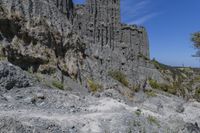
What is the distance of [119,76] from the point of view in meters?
55.9

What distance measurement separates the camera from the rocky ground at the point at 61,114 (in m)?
19.6

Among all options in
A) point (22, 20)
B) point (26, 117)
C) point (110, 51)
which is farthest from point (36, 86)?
point (110, 51)

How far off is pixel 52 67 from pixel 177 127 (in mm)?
17060

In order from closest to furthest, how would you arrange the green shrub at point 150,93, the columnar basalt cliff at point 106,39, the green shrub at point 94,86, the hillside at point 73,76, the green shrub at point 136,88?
the hillside at point 73,76 → the green shrub at point 94,86 → the columnar basalt cliff at point 106,39 → the green shrub at point 136,88 → the green shrub at point 150,93

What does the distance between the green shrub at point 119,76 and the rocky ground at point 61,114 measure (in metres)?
27.7

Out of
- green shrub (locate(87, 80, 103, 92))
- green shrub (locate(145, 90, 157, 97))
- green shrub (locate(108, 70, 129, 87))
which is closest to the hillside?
green shrub (locate(108, 70, 129, 87))

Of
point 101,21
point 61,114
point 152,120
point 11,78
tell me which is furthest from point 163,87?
point 61,114

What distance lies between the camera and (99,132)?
20.6 meters

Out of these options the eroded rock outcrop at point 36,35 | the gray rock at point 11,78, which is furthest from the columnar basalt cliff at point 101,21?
the gray rock at point 11,78

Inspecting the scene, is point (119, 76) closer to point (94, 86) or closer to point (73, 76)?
point (94, 86)

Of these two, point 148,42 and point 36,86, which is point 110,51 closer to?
point 148,42

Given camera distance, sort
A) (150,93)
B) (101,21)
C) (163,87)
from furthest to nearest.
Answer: (163,87)
(150,93)
(101,21)

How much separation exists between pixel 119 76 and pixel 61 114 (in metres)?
33.8

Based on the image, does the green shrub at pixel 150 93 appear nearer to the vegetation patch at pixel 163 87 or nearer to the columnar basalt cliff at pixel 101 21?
the vegetation patch at pixel 163 87
